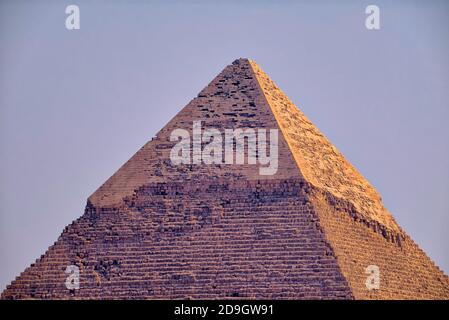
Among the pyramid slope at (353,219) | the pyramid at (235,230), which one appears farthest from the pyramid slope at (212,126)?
the pyramid slope at (353,219)

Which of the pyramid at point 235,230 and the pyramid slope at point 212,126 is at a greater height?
the pyramid slope at point 212,126

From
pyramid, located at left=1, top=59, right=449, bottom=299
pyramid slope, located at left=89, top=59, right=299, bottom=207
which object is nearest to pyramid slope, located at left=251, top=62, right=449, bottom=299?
pyramid, located at left=1, top=59, right=449, bottom=299

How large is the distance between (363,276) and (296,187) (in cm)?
329

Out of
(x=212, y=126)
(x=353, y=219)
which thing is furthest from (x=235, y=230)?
(x=212, y=126)

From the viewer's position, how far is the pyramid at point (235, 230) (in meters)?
141

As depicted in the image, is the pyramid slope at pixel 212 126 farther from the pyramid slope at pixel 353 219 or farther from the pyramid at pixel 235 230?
the pyramid slope at pixel 353 219

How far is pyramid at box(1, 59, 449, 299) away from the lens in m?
141

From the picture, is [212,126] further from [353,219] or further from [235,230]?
[353,219]

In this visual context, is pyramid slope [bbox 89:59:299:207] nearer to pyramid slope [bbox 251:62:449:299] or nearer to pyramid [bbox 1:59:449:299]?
pyramid [bbox 1:59:449:299]
